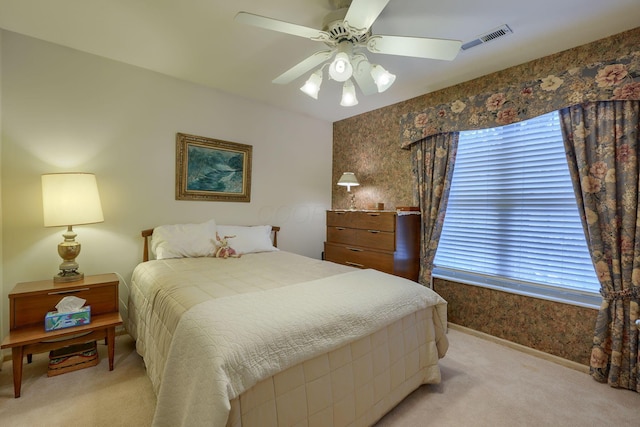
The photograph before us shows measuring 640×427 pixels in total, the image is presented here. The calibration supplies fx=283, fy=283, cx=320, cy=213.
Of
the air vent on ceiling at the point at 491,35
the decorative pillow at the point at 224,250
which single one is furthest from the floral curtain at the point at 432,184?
the decorative pillow at the point at 224,250

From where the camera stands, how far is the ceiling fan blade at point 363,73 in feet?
5.76

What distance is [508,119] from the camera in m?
2.42

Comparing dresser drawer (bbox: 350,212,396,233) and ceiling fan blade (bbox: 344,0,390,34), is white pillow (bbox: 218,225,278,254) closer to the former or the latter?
dresser drawer (bbox: 350,212,396,233)

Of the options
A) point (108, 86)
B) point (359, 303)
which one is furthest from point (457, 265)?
point (108, 86)

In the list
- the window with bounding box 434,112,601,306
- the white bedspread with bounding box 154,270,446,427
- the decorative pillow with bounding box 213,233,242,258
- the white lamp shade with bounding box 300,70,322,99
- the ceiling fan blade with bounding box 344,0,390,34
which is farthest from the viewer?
the decorative pillow with bounding box 213,233,242,258

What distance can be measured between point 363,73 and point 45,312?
2729 millimetres

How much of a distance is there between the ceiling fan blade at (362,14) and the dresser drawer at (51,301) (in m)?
2.45

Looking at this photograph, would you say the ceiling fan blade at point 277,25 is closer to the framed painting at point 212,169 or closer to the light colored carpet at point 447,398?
the framed painting at point 212,169

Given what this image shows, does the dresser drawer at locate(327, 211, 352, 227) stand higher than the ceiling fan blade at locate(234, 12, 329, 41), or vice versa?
the ceiling fan blade at locate(234, 12, 329, 41)

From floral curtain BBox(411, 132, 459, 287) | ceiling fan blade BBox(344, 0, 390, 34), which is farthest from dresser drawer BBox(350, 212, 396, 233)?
ceiling fan blade BBox(344, 0, 390, 34)

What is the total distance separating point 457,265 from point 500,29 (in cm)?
209

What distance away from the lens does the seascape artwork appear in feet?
9.85

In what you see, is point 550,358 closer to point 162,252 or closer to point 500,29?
point 500,29

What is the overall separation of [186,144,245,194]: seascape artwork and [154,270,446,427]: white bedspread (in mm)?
1929
